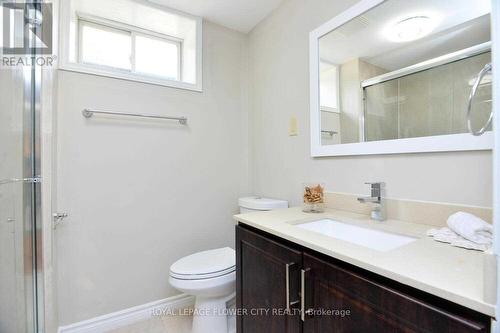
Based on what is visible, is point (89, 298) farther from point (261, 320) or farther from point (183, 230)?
point (261, 320)

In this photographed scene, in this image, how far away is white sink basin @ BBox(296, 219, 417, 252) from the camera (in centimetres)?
94

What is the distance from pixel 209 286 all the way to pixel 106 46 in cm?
183

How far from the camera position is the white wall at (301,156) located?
3.06ft

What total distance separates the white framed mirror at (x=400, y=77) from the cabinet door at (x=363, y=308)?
65 cm

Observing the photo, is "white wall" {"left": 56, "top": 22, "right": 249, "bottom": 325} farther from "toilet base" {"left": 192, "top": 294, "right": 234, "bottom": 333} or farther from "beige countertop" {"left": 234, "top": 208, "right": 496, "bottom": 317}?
"beige countertop" {"left": 234, "top": 208, "right": 496, "bottom": 317}

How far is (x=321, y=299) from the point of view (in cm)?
78

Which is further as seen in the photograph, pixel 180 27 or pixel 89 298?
pixel 180 27

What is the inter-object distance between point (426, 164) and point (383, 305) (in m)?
0.67

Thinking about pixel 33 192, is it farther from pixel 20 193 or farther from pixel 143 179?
pixel 143 179

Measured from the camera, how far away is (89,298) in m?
1.57

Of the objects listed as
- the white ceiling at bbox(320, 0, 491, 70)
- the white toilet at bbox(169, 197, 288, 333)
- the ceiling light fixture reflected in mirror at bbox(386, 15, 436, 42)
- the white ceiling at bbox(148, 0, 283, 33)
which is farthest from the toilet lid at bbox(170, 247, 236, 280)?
the white ceiling at bbox(148, 0, 283, 33)

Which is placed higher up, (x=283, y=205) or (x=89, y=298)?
(x=283, y=205)

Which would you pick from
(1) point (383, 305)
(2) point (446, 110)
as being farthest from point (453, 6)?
(1) point (383, 305)

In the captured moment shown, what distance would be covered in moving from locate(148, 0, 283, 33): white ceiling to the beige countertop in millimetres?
1655
